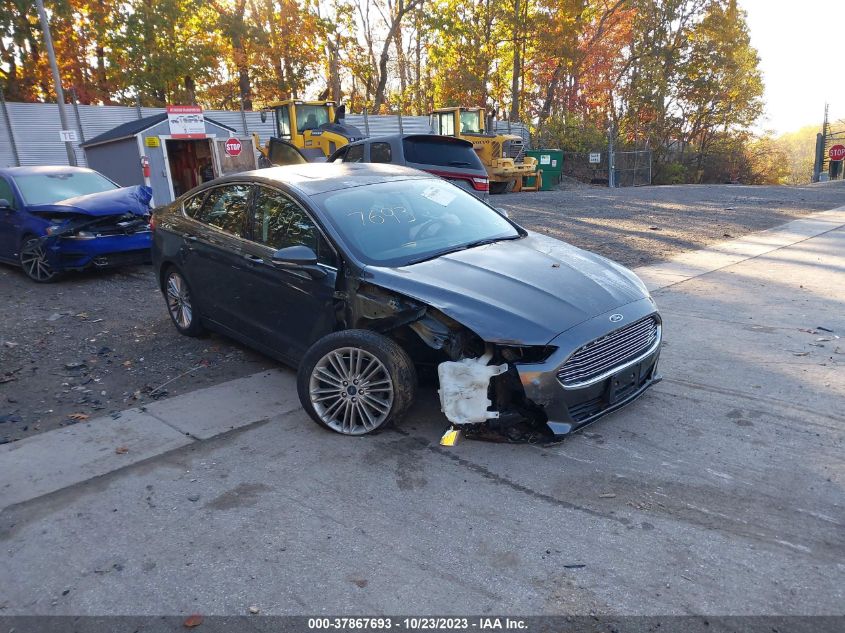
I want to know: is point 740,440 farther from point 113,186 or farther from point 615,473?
point 113,186

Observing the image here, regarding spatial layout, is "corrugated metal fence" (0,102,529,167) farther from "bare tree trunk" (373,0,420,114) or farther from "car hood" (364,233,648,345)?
"car hood" (364,233,648,345)

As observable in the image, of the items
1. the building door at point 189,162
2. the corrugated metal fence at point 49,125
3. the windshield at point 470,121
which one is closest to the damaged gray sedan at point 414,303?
the building door at point 189,162

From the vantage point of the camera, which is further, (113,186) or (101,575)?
(113,186)

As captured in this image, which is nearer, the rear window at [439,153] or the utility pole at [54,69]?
the rear window at [439,153]

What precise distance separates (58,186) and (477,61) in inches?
1432

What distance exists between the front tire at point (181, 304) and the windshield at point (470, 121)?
1888cm

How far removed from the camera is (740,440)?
12.0 feet

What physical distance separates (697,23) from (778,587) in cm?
4383

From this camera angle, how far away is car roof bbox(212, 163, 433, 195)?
4.68 metres

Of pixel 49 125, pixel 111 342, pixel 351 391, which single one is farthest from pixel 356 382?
pixel 49 125

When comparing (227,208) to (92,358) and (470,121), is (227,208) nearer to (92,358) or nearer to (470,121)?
(92,358)

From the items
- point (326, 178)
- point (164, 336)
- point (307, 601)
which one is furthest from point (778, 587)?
point (164, 336)

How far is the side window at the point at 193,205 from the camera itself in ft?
18.5

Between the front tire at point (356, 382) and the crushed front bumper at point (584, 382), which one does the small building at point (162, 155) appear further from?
the crushed front bumper at point (584, 382)
